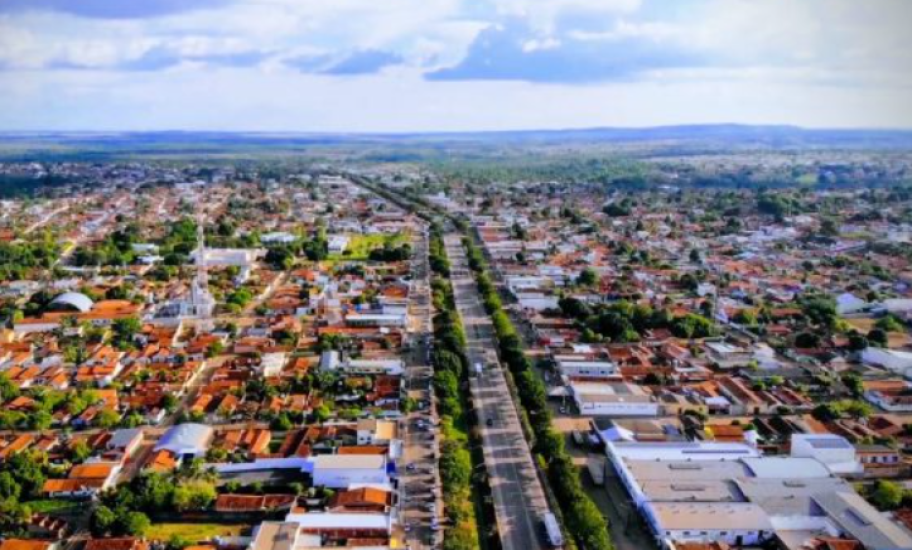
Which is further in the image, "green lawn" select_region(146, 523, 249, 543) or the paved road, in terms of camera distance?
the paved road

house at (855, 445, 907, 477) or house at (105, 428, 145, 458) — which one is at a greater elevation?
house at (105, 428, 145, 458)

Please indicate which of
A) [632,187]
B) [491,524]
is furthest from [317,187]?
[491,524]

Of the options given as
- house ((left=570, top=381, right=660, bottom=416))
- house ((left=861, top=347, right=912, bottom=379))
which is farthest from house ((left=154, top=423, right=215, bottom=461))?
house ((left=861, top=347, right=912, bottom=379))

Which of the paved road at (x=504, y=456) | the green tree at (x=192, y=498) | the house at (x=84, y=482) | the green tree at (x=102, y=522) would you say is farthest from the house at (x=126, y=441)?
the paved road at (x=504, y=456)

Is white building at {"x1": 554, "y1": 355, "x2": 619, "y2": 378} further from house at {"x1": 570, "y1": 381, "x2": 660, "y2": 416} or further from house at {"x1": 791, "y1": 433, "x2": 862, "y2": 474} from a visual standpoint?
house at {"x1": 791, "y1": 433, "x2": 862, "y2": 474}

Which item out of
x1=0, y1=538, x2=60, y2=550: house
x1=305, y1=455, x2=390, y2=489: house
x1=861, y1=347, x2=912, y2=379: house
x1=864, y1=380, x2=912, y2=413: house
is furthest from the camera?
x1=861, y1=347, x2=912, y2=379: house

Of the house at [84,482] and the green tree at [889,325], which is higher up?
the green tree at [889,325]

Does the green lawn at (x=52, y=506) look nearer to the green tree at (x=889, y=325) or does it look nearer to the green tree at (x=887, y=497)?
the green tree at (x=887, y=497)
